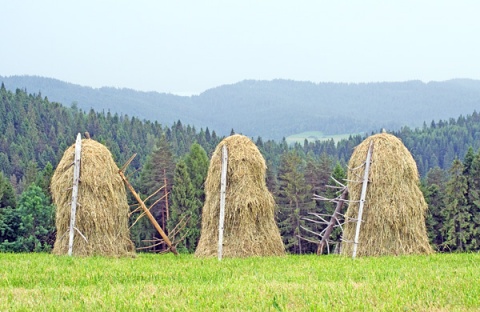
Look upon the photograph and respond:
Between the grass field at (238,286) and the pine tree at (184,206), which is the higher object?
the grass field at (238,286)

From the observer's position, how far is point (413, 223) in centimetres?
2161

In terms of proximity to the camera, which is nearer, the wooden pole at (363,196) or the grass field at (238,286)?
the grass field at (238,286)

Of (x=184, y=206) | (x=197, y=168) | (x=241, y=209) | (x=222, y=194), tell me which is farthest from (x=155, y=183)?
(x=222, y=194)

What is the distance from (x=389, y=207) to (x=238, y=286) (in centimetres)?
1017

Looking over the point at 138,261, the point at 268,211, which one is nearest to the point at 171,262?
the point at 138,261

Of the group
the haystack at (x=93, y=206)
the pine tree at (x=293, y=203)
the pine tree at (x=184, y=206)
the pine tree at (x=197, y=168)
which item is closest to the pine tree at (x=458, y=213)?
the pine tree at (x=293, y=203)

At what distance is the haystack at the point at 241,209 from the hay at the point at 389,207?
2789mm

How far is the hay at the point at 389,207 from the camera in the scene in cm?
2125

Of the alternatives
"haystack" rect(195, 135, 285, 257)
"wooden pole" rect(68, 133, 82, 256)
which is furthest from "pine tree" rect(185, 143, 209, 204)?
"wooden pole" rect(68, 133, 82, 256)

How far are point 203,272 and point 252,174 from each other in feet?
23.7

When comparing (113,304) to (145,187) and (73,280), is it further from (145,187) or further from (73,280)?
(145,187)

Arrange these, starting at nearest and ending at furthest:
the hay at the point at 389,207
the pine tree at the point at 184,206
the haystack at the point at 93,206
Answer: the haystack at the point at 93,206 < the hay at the point at 389,207 < the pine tree at the point at 184,206

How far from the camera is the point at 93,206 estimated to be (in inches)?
821

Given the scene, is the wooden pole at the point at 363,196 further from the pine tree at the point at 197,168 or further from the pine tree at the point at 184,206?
the pine tree at the point at 197,168
